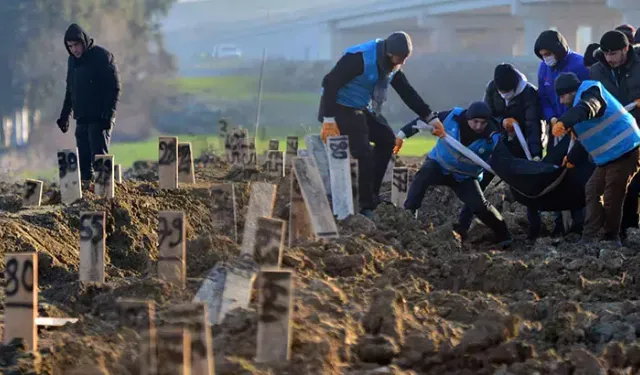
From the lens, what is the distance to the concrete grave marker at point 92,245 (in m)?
8.17

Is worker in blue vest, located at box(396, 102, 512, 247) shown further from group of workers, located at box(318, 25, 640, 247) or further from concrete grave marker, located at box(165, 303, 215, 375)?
concrete grave marker, located at box(165, 303, 215, 375)

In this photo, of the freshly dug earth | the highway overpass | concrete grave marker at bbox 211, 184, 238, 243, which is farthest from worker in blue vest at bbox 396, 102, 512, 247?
the highway overpass

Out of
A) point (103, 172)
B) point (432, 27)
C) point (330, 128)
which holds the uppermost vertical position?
point (432, 27)

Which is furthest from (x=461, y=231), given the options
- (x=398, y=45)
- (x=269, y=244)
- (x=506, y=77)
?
(x=269, y=244)

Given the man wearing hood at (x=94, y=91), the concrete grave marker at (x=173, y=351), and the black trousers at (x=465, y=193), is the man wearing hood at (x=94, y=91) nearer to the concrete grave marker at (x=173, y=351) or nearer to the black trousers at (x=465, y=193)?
the black trousers at (x=465, y=193)

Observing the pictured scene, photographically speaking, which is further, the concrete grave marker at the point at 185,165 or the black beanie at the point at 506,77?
the concrete grave marker at the point at 185,165

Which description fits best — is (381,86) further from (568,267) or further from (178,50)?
(178,50)

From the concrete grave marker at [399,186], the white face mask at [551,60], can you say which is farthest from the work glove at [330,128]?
the white face mask at [551,60]

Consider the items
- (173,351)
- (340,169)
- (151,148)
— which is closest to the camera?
(173,351)

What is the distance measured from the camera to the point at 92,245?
8180 millimetres

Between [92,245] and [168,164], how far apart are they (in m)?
4.27

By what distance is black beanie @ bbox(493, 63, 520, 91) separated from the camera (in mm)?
12086

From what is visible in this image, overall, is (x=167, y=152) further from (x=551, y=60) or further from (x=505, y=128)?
(x=551, y=60)

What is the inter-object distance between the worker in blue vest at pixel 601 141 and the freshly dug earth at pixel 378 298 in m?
0.32
